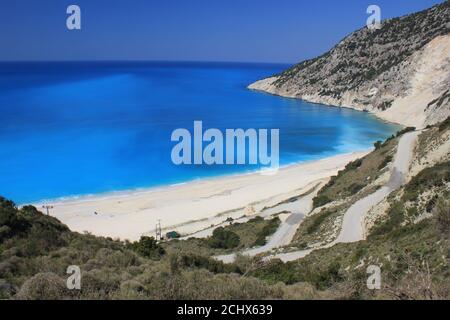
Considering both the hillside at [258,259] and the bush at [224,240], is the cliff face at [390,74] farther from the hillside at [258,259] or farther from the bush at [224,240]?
the bush at [224,240]

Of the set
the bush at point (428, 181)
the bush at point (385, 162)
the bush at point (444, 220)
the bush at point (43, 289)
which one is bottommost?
the bush at point (43, 289)

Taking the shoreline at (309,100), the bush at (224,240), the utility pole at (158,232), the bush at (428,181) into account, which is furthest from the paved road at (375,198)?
the shoreline at (309,100)

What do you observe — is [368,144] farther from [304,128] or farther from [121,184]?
[121,184]

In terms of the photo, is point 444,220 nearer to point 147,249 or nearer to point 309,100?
point 147,249

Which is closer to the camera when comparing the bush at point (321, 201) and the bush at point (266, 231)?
the bush at point (266, 231)

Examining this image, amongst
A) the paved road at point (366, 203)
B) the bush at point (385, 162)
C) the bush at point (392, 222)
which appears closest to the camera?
the bush at point (392, 222)

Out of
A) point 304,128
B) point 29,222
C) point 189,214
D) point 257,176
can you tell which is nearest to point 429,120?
point 304,128

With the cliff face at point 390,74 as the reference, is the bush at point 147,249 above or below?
below
